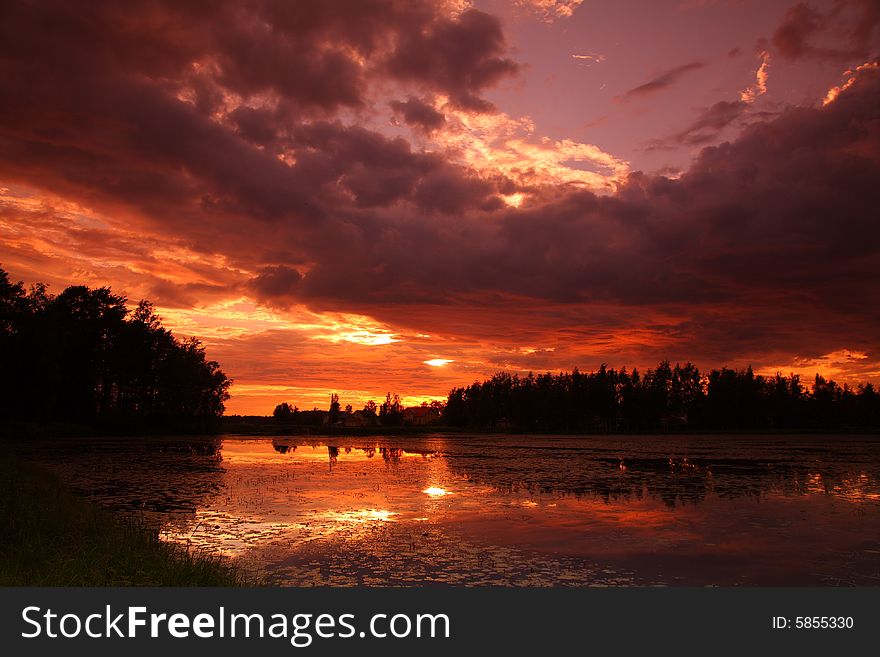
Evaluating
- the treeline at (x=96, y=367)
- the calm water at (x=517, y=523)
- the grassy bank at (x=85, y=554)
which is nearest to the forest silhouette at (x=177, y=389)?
the treeline at (x=96, y=367)

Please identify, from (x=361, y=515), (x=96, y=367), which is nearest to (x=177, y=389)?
(x=96, y=367)

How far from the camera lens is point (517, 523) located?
1977cm

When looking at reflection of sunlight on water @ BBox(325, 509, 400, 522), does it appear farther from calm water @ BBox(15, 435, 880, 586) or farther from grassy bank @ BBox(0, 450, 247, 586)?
grassy bank @ BBox(0, 450, 247, 586)

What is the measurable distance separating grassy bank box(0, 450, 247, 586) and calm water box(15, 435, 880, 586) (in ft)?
5.19

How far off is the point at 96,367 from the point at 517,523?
93567mm

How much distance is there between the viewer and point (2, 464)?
1117 inches

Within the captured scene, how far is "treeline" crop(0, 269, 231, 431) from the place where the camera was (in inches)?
2876

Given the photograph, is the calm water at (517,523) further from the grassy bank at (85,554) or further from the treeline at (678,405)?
the treeline at (678,405)

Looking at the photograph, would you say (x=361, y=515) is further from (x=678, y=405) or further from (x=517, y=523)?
(x=678, y=405)

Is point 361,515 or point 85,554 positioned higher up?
point 85,554

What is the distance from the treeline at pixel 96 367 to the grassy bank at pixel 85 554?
66.9 m

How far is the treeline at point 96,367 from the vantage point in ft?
240

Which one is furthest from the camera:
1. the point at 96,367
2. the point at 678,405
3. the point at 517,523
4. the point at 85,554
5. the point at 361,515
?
the point at 678,405

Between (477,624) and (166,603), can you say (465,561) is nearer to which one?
(477,624)
